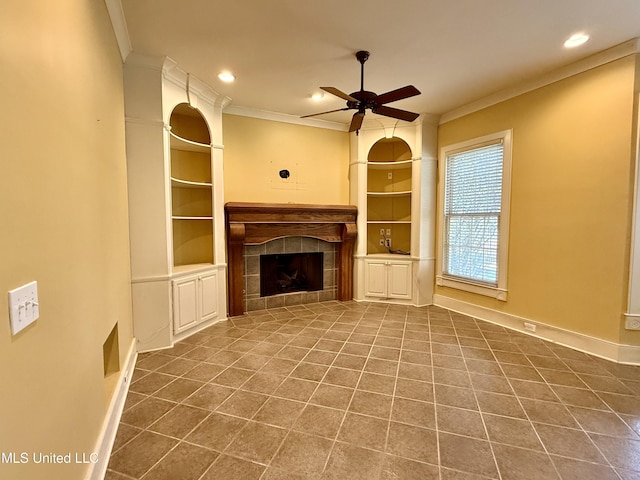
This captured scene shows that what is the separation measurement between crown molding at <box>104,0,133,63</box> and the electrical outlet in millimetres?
5069

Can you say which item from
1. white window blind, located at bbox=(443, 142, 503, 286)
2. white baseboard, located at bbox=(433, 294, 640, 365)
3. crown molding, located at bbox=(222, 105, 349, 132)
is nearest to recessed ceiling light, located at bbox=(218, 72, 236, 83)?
crown molding, located at bbox=(222, 105, 349, 132)

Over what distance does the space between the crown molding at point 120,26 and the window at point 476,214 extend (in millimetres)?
4072

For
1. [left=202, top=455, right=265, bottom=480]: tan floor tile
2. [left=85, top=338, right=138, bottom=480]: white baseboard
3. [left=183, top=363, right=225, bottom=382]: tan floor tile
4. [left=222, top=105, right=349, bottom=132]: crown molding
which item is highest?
[left=222, top=105, right=349, bottom=132]: crown molding

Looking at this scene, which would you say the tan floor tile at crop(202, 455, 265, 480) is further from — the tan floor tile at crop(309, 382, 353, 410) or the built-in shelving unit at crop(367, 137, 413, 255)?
the built-in shelving unit at crop(367, 137, 413, 255)

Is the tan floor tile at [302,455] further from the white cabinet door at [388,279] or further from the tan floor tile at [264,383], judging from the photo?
the white cabinet door at [388,279]

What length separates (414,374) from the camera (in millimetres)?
2586

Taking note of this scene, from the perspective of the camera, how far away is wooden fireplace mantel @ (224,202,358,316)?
4.02 metres

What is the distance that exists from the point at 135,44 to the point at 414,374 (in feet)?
12.7

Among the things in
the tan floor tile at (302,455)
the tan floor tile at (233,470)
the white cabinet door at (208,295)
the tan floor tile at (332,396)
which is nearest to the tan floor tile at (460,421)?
the tan floor tile at (332,396)

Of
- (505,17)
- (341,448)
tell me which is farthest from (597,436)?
(505,17)

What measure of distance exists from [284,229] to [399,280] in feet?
6.58

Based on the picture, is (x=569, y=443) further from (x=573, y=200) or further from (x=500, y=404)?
(x=573, y=200)

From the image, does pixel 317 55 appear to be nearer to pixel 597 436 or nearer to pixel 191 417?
pixel 191 417

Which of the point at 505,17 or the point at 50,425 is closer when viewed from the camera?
the point at 50,425
